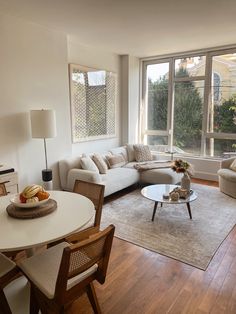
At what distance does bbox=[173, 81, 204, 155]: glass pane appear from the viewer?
17.5ft

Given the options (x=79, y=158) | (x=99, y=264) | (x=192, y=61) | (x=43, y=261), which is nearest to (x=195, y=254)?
(x=99, y=264)

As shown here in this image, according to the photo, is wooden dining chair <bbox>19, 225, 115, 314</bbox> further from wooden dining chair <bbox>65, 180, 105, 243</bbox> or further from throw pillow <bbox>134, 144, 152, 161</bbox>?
throw pillow <bbox>134, 144, 152, 161</bbox>

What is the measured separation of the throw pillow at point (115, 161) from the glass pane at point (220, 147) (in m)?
1.96

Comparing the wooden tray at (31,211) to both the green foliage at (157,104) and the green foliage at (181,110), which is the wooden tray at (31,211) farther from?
the green foliage at (157,104)

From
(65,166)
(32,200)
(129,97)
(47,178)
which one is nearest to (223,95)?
(129,97)

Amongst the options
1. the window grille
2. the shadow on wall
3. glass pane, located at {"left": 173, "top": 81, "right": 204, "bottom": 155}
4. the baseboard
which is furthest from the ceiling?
the baseboard

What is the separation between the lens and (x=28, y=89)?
11.6ft

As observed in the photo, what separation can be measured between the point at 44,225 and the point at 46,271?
28cm

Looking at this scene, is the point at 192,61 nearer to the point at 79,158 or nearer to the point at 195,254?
the point at 79,158

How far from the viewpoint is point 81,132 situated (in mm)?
4672

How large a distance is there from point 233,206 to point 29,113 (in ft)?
11.1

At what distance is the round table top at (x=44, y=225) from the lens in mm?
1386

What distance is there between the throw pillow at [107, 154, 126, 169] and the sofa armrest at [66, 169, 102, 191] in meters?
0.89

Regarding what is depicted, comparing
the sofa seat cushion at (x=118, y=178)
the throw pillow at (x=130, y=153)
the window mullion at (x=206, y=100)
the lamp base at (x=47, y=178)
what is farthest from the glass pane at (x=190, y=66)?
the lamp base at (x=47, y=178)
